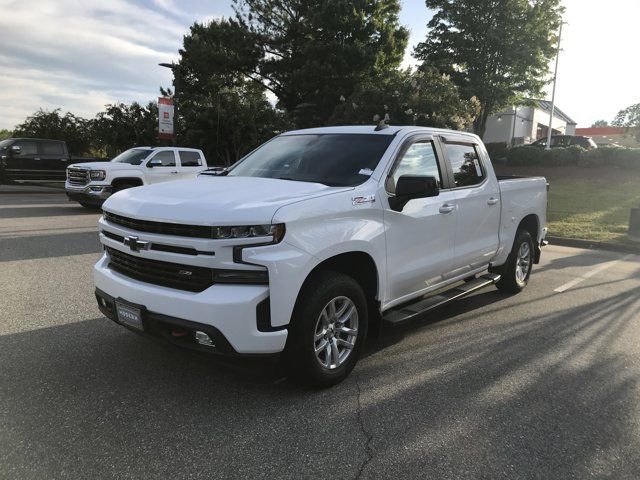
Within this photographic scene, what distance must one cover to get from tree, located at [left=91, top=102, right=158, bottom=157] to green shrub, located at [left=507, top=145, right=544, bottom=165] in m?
18.4

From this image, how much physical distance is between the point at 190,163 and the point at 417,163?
1167 centimetres

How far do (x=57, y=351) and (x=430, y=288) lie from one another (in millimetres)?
3248

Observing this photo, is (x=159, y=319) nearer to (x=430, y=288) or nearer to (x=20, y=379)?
(x=20, y=379)

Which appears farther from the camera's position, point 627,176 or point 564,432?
point 627,176

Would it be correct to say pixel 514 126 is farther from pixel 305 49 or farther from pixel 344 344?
pixel 344 344

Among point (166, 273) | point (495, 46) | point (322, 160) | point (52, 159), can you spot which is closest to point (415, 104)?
point (322, 160)

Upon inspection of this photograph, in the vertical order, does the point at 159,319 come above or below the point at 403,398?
above

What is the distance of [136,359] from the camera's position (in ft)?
13.2

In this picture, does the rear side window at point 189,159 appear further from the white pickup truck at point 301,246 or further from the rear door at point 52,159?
the white pickup truck at point 301,246

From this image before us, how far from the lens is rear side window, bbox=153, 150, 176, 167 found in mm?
14172

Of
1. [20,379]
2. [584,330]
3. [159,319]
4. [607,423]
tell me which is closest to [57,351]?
[20,379]


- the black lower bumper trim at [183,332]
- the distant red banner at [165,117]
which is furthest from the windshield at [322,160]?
the distant red banner at [165,117]

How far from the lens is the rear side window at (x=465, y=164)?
4.98m

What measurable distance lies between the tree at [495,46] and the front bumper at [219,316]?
28324 mm
